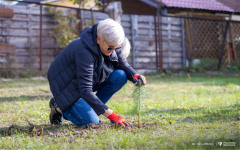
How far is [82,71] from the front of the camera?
291 centimetres

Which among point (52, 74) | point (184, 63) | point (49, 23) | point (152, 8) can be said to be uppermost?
point (152, 8)

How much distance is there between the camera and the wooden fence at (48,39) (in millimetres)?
8836

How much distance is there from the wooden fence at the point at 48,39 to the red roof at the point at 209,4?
3.93 ft

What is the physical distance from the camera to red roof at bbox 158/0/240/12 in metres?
12.8

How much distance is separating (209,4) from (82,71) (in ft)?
40.0

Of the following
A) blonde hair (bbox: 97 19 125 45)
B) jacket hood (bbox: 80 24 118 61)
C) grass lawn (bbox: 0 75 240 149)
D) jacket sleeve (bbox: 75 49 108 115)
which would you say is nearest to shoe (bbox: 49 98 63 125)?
grass lawn (bbox: 0 75 240 149)

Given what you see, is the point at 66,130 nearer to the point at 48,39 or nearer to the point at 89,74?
the point at 89,74

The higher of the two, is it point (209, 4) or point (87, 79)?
point (209, 4)

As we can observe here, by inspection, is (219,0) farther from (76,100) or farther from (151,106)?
(76,100)

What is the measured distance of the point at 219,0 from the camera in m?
14.6

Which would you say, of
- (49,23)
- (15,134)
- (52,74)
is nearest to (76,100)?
(52,74)

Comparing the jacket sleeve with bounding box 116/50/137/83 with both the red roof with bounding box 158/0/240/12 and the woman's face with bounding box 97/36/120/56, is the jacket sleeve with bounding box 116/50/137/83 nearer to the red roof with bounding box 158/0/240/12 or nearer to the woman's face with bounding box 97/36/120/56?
the woman's face with bounding box 97/36/120/56

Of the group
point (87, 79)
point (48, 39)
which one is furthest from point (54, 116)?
point (48, 39)

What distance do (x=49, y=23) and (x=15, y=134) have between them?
23.4 feet
